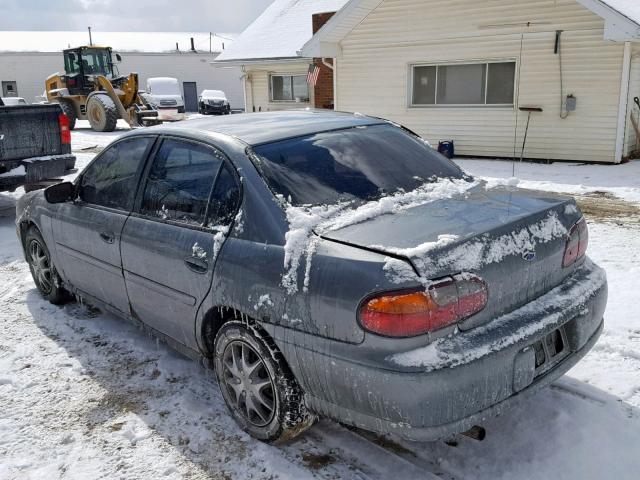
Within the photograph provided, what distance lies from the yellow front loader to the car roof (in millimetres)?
17696

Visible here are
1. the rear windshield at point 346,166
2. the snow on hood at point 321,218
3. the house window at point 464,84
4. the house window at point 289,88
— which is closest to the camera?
the snow on hood at point 321,218

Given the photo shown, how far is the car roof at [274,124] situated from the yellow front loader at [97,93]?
58.1ft

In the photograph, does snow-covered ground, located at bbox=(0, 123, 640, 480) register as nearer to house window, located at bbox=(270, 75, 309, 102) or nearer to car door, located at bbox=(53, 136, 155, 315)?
car door, located at bbox=(53, 136, 155, 315)

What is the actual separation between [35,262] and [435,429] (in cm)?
406

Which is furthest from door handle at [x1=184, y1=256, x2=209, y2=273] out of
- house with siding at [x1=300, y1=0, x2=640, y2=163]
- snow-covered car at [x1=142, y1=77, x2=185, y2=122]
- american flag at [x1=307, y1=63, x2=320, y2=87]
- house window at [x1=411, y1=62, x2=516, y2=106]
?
snow-covered car at [x1=142, y1=77, x2=185, y2=122]

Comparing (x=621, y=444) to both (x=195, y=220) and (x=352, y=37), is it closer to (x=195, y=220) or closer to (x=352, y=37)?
(x=195, y=220)

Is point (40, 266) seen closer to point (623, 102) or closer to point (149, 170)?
point (149, 170)

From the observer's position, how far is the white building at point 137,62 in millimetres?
40031

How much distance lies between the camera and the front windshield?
72.8 ft

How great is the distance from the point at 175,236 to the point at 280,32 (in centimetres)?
1825

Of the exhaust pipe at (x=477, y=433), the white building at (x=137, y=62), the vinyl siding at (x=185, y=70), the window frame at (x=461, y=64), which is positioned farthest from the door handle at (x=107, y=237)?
the vinyl siding at (x=185, y=70)

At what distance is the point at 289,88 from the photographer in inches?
787

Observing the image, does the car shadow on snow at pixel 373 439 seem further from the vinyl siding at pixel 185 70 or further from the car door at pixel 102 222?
the vinyl siding at pixel 185 70

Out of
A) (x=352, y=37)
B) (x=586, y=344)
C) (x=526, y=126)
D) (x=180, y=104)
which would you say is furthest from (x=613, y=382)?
(x=180, y=104)
